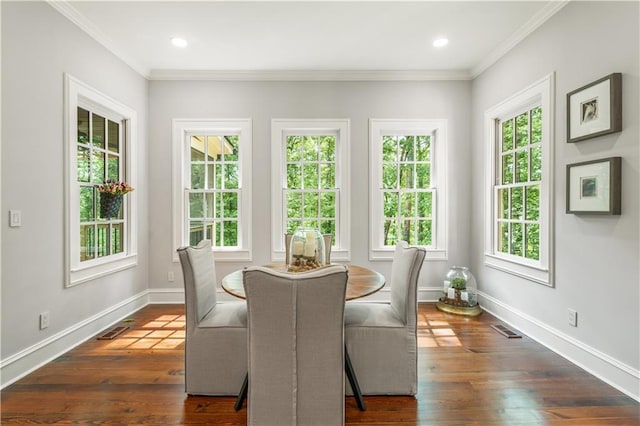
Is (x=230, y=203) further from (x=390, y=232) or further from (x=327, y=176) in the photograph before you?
(x=390, y=232)

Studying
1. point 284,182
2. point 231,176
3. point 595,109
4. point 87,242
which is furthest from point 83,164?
point 595,109

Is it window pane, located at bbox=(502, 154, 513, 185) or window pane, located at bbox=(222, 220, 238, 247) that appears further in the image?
window pane, located at bbox=(222, 220, 238, 247)

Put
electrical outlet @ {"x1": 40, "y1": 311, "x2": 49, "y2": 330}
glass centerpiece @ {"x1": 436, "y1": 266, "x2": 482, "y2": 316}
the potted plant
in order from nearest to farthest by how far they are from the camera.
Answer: electrical outlet @ {"x1": 40, "y1": 311, "x2": 49, "y2": 330}
the potted plant
glass centerpiece @ {"x1": 436, "y1": 266, "x2": 482, "y2": 316}

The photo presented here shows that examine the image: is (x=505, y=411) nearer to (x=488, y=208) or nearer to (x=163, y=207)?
(x=488, y=208)

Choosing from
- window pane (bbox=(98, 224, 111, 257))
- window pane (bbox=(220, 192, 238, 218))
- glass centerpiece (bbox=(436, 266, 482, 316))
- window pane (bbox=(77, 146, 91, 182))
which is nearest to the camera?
window pane (bbox=(77, 146, 91, 182))

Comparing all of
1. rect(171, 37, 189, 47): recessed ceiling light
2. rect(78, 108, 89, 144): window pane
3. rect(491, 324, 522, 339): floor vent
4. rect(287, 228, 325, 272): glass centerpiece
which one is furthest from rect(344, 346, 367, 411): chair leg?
rect(171, 37, 189, 47): recessed ceiling light

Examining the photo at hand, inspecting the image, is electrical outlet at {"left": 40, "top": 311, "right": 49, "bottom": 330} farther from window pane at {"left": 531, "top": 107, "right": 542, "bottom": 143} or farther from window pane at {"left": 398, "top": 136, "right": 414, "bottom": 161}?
window pane at {"left": 531, "top": 107, "right": 542, "bottom": 143}

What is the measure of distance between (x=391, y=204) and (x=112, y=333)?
3.26m

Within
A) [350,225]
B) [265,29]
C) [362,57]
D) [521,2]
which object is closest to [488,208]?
[350,225]

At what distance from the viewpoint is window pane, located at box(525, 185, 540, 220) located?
9.51 ft

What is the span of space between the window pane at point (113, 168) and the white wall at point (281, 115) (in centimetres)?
42

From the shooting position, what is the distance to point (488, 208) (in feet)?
11.5

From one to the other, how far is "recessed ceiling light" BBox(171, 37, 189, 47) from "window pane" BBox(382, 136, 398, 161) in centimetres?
240

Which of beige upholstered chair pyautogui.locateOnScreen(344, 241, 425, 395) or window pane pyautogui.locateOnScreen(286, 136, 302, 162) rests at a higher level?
window pane pyautogui.locateOnScreen(286, 136, 302, 162)
